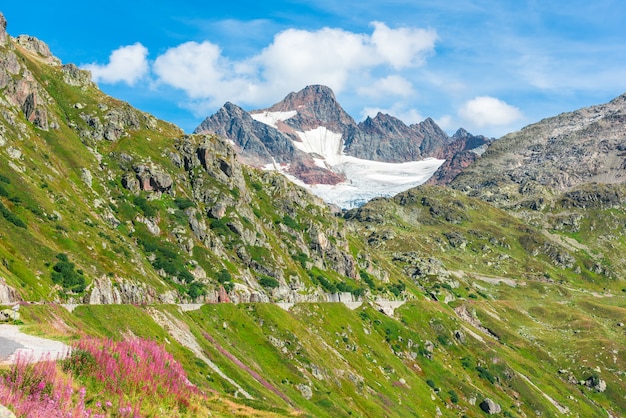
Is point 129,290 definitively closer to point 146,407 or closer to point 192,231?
point 192,231

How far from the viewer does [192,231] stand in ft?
598

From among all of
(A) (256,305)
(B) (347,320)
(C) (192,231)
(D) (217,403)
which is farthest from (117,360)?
(B) (347,320)

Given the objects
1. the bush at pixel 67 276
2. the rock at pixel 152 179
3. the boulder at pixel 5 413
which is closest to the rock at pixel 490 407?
the rock at pixel 152 179

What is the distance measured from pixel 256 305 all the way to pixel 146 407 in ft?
414

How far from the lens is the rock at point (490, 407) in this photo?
18988cm

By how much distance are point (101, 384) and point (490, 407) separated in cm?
19101

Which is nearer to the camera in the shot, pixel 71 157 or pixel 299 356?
pixel 299 356

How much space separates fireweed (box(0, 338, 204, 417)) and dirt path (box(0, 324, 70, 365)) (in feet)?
5.09

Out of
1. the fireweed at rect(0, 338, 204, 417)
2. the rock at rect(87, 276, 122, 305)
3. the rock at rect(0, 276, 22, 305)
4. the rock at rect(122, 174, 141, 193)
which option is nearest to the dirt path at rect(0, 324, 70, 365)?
the fireweed at rect(0, 338, 204, 417)

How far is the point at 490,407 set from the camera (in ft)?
624

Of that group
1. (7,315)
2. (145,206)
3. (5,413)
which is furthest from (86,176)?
(5,413)

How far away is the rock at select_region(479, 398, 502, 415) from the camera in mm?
189875

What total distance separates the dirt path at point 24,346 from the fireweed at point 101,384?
5.09 feet

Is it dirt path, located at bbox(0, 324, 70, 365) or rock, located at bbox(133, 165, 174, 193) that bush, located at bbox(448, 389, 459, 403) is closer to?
rock, located at bbox(133, 165, 174, 193)
